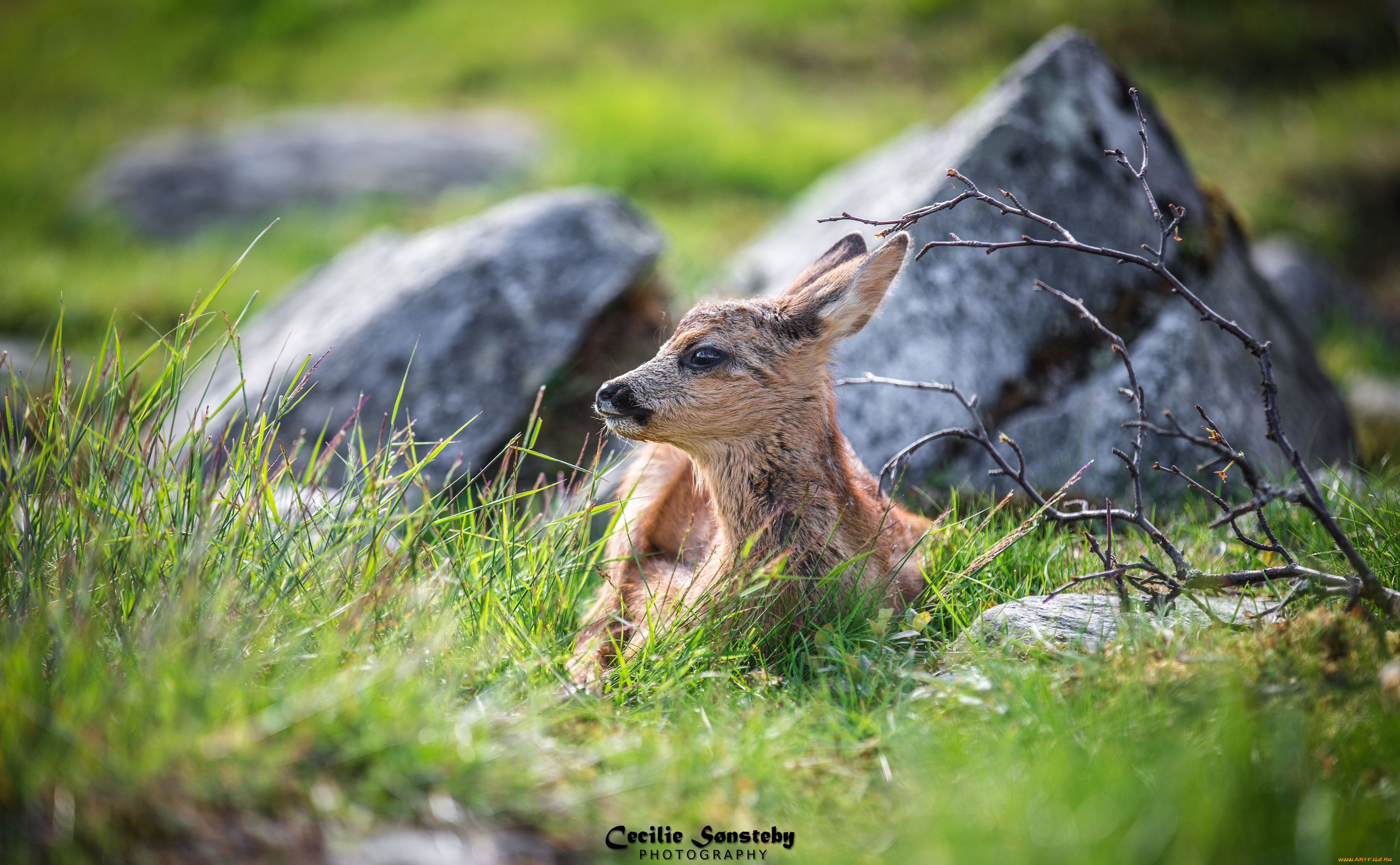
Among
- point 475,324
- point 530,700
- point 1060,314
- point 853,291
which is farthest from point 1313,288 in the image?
point 530,700

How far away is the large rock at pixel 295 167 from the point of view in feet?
36.0

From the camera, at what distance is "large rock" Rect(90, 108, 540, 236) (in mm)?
10969

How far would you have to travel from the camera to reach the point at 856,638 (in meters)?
3.06

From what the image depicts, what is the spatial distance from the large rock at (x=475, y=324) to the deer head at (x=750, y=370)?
58.7 inches

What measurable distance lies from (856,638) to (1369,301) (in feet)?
27.6

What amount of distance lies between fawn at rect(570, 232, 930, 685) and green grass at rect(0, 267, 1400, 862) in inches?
7.9

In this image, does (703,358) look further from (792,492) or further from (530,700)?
(530,700)

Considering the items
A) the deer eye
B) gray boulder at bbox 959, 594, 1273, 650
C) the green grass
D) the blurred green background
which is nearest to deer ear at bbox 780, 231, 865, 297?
the deer eye

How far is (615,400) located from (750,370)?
21.9 inches

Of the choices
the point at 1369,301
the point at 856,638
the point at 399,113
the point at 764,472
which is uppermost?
the point at 399,113

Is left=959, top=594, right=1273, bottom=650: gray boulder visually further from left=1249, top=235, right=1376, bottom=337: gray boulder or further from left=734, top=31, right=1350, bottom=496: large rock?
left=1249, top=235, right=1376, bottom=337: gray boulder

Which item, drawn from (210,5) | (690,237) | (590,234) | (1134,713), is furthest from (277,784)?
(210,5)

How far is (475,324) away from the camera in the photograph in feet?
17.4

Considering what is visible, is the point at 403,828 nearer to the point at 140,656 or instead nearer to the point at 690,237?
the point at 140,656
